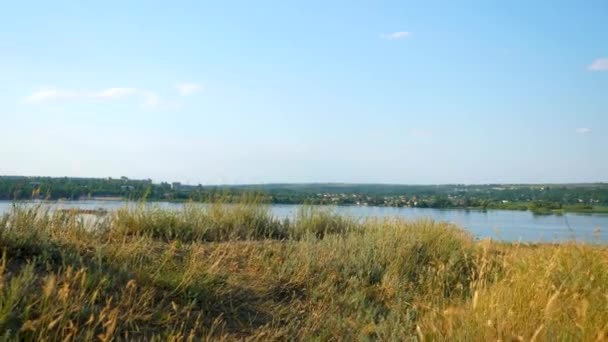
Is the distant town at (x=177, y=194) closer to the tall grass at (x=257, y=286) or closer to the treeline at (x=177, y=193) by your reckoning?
the treeline at (x=177, y=193)

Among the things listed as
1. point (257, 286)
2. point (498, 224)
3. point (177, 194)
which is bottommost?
point (257, 286)

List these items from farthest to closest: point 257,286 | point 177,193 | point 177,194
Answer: point 177,193 → point 177,194 → point 257,286

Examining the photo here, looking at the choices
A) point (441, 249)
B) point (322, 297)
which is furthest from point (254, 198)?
point (322, 297)

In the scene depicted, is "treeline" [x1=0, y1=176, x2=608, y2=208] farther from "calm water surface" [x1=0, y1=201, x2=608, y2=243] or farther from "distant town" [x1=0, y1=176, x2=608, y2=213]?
"calm water surface" [x1=0, y1=201, x2=608, y2=243]

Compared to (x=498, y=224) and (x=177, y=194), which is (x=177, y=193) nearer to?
(x=177, y=194)

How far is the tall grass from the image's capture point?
4844mm

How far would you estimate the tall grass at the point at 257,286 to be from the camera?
4.84 metres

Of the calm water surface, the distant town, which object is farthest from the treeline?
the calm water surface

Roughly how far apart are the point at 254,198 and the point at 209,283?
5508 millimetres

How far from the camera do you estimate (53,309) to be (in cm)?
437

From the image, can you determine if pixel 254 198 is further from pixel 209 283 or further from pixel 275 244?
pixel 209 283

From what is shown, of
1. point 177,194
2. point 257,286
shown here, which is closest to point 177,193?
point 177,194

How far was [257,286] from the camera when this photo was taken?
7.07 metres

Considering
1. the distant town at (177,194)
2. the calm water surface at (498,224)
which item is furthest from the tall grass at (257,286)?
the distant town at (177,194)
